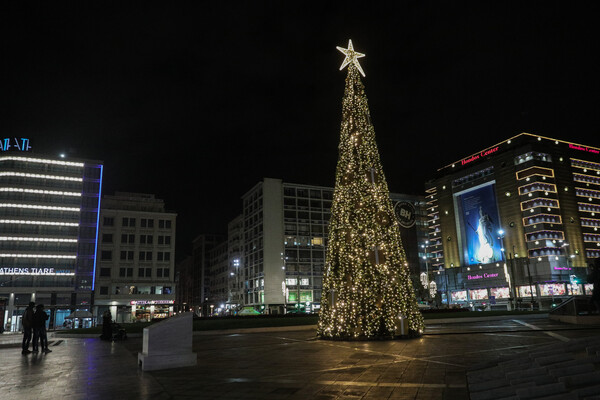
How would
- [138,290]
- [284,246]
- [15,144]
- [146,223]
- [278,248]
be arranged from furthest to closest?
1. [284,246]
2. [278,248]
3. [146,223]
4. [138,290]
5. [15,144]

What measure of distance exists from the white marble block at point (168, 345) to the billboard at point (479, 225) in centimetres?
9764

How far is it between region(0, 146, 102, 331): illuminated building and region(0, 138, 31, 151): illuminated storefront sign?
5.7 inches

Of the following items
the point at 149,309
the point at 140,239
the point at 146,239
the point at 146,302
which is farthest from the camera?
the point at 146,239

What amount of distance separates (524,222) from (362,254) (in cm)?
8735

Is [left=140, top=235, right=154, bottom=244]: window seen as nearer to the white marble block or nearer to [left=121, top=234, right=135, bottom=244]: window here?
[left=121, top=234, right=135, bottom=244]: window

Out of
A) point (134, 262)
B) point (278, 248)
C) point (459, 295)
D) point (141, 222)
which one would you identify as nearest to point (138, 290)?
point (134, 262)

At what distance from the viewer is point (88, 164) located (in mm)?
75875

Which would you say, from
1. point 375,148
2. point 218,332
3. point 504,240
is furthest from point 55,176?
point 504,240

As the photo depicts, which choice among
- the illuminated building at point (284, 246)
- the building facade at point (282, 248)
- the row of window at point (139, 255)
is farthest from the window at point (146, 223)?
the illuminated building at point (284, 246)

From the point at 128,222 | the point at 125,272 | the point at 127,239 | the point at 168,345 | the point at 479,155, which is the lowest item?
the point at 168,345

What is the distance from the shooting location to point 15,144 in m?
73.3

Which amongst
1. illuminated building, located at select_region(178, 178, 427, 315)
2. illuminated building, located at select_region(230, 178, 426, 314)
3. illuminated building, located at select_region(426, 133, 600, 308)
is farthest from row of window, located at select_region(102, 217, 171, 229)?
illuminated building, located at select_region(426, 133, 600, 308)

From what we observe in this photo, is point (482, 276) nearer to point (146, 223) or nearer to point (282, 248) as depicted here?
point (282, 248)

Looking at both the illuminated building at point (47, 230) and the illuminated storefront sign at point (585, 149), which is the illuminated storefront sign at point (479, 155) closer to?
the illuminated storefront sign at point (585, 149)
